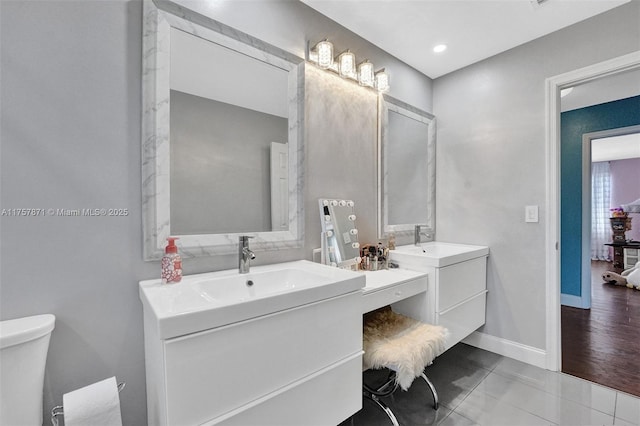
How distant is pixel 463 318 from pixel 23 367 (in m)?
2.38

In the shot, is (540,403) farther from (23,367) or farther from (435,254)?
(23,367)

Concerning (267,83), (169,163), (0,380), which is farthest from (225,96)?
(0,380)

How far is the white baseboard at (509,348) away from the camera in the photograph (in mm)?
2236

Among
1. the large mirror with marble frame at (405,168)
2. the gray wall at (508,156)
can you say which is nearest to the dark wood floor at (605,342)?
the gray wall at (508,156)

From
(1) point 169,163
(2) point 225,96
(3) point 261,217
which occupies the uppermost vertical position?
(2) point 225,96

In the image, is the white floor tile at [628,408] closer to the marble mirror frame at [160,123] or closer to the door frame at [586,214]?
the door frame at [586,214]

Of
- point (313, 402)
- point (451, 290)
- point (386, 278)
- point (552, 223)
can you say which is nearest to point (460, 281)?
point (451, 290)

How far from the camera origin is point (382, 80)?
7.35 feet

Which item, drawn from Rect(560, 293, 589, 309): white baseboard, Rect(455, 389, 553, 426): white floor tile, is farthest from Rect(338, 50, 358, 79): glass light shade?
Rect(560, 293, 589, 309): white baseboard

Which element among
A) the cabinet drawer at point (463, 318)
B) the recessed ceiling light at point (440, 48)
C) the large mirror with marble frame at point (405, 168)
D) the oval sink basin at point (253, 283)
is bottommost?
the cabinet drawer at point (463, 318)

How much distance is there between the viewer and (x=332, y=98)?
1990 millimetres

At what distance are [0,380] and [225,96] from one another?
1362mm

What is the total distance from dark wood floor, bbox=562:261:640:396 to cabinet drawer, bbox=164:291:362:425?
2063 mm

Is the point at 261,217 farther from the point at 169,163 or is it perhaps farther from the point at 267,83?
the point at 267,83
